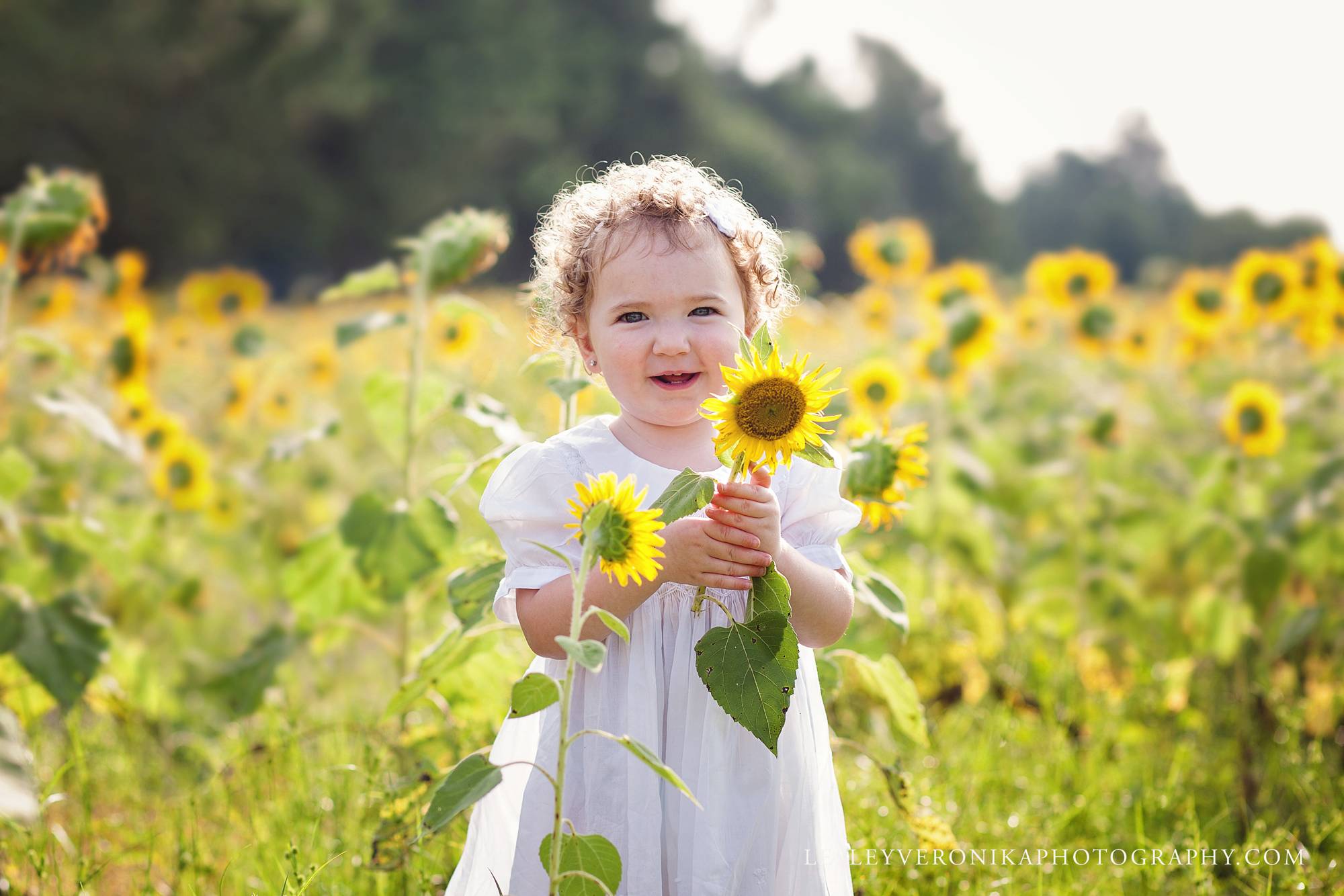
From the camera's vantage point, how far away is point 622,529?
3.27 ft

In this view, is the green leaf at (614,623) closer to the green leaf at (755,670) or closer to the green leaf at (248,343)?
the green leaf at (755,670)

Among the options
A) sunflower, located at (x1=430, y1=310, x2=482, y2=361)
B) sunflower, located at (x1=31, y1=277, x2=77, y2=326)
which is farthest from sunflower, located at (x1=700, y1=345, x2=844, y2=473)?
sunflower, located at (x1=31, y1=277, x2=77, y2=326)

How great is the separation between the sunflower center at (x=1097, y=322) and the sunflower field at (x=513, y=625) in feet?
0.05

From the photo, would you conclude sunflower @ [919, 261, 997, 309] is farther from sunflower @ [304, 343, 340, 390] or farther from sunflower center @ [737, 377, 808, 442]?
sunflower center @ [737, 377, 808, 442]

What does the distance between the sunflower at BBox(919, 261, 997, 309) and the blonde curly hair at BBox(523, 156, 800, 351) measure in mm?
2160

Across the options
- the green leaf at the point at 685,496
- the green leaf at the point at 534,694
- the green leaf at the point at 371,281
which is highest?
the green leaf at the point at 371,281

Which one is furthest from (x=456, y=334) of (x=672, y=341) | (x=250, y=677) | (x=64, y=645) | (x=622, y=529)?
(x=622, y=529)

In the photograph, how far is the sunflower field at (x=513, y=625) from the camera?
1.61 meters

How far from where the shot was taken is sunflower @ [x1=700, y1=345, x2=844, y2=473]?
3.33 feet

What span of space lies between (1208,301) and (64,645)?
12.4ft

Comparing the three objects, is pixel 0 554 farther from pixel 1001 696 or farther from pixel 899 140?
pixel 899 140

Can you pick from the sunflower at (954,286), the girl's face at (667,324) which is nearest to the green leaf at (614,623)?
the girl's face at (667,324)

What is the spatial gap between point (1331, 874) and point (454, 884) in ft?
3.96

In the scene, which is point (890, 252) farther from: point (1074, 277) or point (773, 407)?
point (773, 407)
